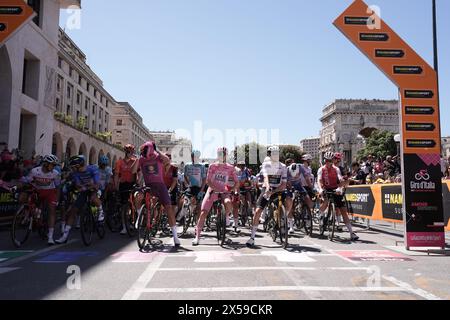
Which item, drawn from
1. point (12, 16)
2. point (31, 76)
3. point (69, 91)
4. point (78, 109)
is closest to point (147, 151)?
point (12, 16)

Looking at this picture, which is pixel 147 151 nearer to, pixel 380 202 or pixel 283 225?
pixel 283 225

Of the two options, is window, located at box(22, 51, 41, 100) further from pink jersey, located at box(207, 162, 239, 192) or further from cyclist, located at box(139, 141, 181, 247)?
pink jersey, located at box(207, 162, 239, 192)

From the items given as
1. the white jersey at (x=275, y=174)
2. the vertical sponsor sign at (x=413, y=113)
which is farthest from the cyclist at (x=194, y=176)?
the vertical sponsor sign at (x=413, y=113)

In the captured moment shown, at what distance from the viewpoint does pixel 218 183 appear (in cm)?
853

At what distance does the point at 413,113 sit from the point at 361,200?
5.97m

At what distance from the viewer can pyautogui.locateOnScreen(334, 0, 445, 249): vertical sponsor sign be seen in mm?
8172

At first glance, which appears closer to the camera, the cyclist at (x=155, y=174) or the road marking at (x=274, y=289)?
the road marking at (x=274, y=289)

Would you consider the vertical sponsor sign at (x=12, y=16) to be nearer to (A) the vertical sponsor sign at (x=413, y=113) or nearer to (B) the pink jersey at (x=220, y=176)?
(B) the pink jersey at (x=220, y=176)

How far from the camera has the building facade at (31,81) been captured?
22.5 m

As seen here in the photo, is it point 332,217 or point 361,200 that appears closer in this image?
point 332,217

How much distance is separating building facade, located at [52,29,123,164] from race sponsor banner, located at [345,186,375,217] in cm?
2666

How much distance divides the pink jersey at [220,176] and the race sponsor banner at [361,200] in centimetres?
618
